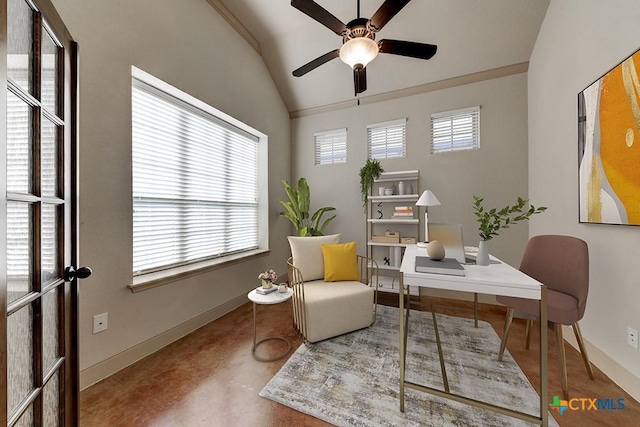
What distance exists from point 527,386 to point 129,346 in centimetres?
293

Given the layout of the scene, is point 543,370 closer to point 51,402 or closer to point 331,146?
point 51,402

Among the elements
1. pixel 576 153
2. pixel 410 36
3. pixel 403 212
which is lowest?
pixel 403 212

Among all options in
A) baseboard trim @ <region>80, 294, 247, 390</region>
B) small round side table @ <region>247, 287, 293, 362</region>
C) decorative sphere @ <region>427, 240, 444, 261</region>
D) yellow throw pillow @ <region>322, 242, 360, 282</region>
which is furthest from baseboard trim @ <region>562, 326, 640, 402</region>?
baseboard trim @ <region>80, 294, 247, 390</region>

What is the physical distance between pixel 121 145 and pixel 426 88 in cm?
364

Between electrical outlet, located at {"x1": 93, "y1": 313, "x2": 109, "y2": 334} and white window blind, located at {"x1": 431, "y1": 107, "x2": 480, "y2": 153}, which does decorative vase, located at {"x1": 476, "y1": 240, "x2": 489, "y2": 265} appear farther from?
electrical outlet, located at {"x1": 93, "y1": 313, "x2": 109, "y2": 334}

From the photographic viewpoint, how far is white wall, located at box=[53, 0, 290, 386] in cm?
162

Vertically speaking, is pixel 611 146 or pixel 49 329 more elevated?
pixel 611 146

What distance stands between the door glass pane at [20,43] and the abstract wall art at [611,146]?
10.1 feet

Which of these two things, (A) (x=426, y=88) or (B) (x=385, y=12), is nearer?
(B) (x=385, y=12)

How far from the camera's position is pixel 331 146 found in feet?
13.0

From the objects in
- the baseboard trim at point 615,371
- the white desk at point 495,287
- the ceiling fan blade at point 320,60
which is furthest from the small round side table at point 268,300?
the baseboard trim at point 615,371

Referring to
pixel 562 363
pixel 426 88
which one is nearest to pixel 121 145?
pixel 562 363

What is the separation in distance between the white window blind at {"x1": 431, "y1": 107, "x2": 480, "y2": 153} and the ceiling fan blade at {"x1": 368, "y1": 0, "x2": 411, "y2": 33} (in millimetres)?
1981

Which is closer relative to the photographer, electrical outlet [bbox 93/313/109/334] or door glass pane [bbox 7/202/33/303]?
door glass pane [bbox 7/202/33/303]
